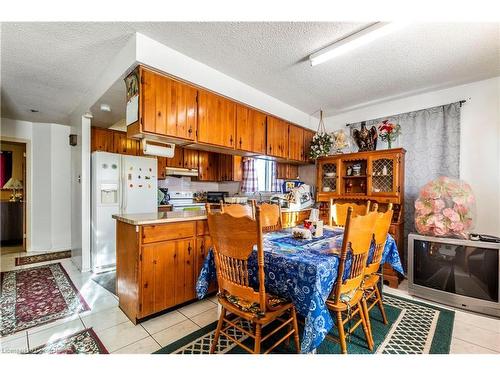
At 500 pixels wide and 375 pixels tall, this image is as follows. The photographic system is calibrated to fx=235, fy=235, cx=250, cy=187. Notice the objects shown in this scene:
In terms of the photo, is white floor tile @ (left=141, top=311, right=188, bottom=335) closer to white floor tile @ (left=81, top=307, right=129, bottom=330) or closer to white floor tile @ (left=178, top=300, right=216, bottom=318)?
white floor tile @ (left=178, top=300, right=216, bottom=318)

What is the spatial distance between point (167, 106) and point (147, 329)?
2033 mm

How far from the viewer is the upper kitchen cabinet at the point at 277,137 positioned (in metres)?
3.58

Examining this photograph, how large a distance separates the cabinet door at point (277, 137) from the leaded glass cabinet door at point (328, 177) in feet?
2.19

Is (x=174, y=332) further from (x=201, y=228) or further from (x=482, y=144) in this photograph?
(x=482, y=144)

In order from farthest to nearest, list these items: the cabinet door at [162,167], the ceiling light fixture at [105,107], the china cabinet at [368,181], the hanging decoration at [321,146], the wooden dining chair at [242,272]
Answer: the cabinet door at [162,167] → the hanging decoration at [321,146] → the china cabinet at [368,181] → the ceiling light fixture at [105,107] → the wooden dining chair at [242,272]

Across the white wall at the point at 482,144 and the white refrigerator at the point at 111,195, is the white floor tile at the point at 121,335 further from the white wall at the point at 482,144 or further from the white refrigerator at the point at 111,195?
the white wall at the point at 482,144

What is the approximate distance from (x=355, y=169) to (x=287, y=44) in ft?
7.14

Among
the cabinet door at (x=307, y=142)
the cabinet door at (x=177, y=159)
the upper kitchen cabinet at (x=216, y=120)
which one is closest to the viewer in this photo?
the upper kitchen cabinet at (x=216, y=120)

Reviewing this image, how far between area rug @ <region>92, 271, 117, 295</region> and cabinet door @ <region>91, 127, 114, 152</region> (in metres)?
2.07

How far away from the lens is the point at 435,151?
316cm

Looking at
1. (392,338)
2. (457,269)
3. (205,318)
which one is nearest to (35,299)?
(205,318)

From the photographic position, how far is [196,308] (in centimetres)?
233

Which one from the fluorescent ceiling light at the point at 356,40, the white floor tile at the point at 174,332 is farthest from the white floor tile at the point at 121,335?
the fluorescent ceiling light at the point at 356,40
